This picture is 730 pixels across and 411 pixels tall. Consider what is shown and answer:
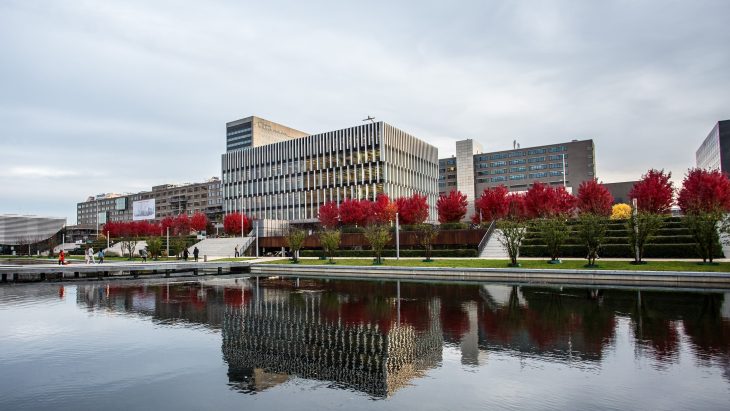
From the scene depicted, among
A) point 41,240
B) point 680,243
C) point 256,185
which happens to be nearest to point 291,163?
point 256,185

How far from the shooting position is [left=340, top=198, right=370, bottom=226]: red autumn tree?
2817 inches

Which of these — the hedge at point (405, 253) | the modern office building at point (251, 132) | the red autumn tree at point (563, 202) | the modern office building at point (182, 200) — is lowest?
the hedge at point (405, 253)

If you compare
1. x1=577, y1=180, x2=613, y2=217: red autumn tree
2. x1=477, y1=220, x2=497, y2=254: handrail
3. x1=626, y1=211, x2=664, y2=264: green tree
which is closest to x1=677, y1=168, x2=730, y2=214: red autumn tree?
x1=577, y1=180, x2=613, y2=217: red autumn tree

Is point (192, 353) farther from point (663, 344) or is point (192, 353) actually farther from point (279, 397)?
point (663, 344)

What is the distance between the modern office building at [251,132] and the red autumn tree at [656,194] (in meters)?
138

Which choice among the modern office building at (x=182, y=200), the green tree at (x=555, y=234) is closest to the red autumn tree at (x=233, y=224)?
the green tree at (x=555, y=234)

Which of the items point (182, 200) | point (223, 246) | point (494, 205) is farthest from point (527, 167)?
point (182, 200)

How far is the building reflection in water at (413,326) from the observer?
35.6ft

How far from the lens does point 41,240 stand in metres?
126

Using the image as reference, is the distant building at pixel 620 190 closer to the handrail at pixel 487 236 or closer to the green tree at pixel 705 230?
the handrail at pixel 487 236

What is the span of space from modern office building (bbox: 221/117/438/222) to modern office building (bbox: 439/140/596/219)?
32.9 meters

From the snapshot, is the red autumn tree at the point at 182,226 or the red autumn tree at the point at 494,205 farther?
the red autumn tree at the point at 182,226

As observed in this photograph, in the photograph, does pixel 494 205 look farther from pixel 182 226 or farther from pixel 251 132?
pixel 251 132

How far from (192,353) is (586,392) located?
30.2ft
